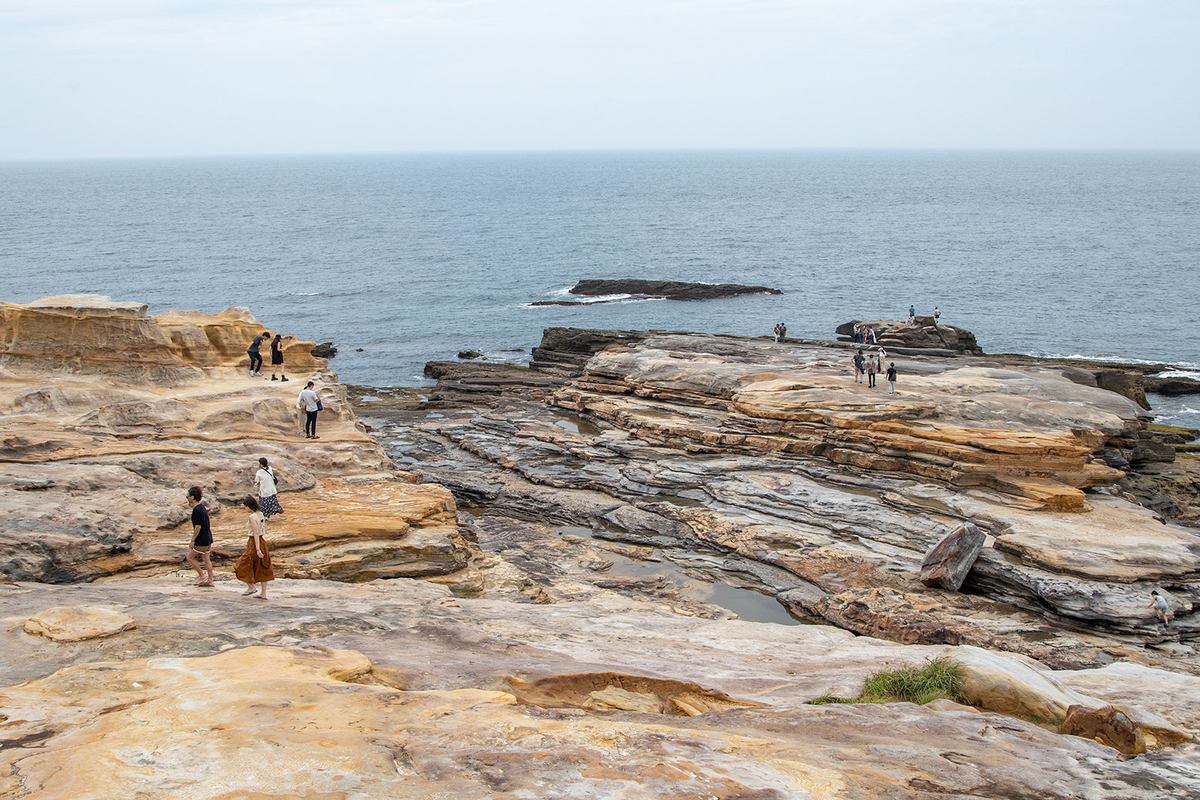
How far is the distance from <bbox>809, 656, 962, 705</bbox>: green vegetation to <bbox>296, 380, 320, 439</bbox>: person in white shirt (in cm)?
1717

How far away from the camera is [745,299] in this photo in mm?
82438

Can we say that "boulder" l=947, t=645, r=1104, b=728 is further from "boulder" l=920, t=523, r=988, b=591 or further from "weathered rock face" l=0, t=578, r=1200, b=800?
"boulder" l=920, t=523, r=988, b=591

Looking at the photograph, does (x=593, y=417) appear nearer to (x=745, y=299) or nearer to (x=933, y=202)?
(x=745, y=299)

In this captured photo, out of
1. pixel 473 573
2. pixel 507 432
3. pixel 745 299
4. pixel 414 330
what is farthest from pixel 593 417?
pixel 745 299

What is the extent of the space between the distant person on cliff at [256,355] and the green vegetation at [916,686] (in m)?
22.6

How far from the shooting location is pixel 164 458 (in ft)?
65.5

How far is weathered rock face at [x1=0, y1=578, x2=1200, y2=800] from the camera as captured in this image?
7.34m

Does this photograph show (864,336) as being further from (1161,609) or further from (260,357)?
(260,357)

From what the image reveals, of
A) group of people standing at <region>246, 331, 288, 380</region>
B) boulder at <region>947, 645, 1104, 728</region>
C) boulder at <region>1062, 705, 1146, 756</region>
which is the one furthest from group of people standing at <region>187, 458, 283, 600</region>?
group of people standing at <region>246, 331, 288, 380</region>

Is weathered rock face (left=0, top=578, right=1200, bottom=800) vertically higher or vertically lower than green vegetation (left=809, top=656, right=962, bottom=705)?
higher

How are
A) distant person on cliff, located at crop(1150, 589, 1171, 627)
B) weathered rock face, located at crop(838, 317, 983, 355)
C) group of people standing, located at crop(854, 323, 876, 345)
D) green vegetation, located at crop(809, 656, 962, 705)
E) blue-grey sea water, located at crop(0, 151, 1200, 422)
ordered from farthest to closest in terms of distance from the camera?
blue-grey sea water, located at crop(0, 151, 1200, 422)
weathered rock face, located at crop(838, 317, 983, 355)
group of people standing, located at crop(854, 323, 876, 345)
distant person on cliff, located at crop(1150, 589, 1171, 627)
green vegetation, located at crop(809, 656, 962, 705)

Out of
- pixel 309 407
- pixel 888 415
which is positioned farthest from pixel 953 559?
pixel 309 407

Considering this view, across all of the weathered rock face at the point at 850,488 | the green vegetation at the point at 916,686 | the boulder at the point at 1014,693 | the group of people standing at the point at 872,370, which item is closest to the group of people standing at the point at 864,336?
the weathered rock face at the point at 850,488

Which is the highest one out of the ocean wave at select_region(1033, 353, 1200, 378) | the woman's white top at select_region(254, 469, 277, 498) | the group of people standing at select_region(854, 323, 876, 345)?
the group of people standing at select_region(854, 323, 876, 345)
